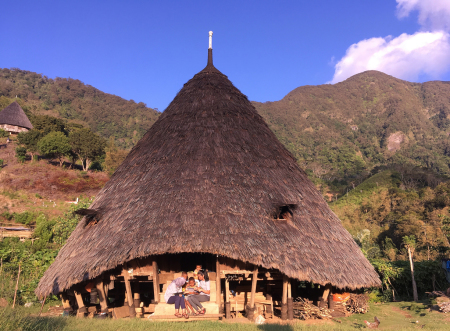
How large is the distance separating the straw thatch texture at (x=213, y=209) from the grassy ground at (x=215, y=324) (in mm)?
1039

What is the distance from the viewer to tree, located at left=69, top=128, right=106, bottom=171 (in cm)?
4262

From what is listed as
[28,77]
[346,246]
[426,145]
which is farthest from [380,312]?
[28,77]

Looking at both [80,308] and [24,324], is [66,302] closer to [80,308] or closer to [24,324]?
[80,308]

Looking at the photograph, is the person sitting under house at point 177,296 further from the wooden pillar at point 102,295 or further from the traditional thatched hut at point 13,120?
the traditional thatched hut at point 13,120

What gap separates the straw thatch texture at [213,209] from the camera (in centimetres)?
785

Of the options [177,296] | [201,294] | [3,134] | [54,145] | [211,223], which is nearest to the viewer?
[177,296]

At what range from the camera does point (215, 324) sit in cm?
733

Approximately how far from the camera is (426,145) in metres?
90.9

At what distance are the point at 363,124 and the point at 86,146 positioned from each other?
90.8 metres

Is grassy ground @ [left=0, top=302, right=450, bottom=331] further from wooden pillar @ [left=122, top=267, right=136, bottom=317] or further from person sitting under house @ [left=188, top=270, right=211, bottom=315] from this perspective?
wooden pillar @ [left=122, top=267, right=136, bottom=317]

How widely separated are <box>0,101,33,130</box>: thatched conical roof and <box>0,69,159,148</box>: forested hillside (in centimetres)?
1595

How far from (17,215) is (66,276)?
21.1 metres

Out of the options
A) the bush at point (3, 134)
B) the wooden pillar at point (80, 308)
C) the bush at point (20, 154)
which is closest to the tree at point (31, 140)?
the bush at point (20, 154)

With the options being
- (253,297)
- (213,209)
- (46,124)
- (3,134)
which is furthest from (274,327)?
(3,134)
